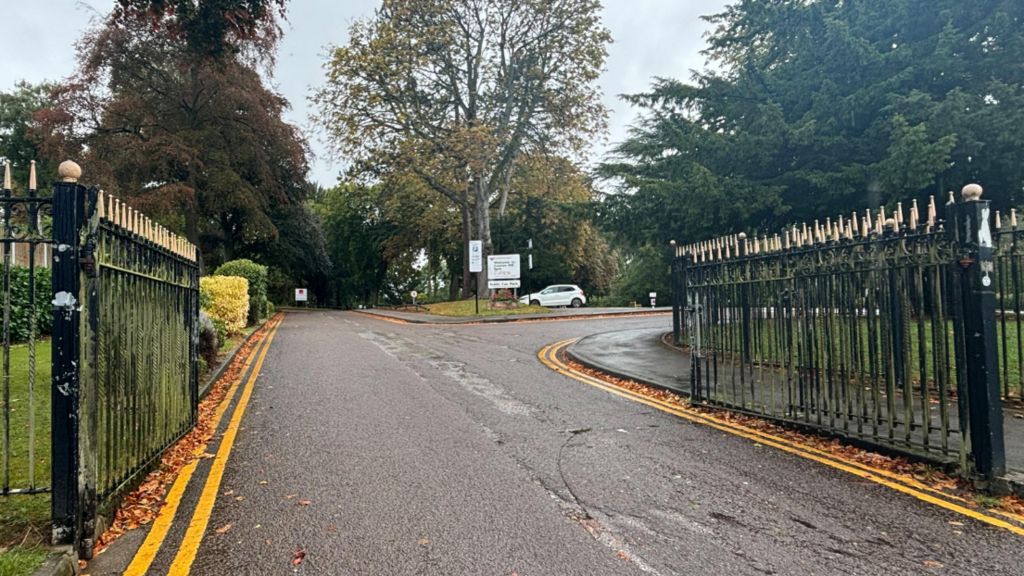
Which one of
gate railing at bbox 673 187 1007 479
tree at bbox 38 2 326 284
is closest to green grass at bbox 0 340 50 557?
gate railing at bbox 673 187 1007 479

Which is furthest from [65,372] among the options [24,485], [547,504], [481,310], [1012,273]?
[481,310]

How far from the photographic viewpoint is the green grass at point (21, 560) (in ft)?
9.91

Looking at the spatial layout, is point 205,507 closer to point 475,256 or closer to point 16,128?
point 475,256

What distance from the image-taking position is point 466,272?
3634 centimetres

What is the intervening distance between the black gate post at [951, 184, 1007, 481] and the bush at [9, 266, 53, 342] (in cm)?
1693

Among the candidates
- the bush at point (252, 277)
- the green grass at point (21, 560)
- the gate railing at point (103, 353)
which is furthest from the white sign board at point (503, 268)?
the green grass at point (21, 560)

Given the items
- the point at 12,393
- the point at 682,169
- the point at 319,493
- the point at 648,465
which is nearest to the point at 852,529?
the point at 648,465

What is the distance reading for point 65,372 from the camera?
344 centimetres

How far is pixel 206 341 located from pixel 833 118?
1221cm

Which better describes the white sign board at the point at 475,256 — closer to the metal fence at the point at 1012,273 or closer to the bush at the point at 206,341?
the bush at the point at 206,341

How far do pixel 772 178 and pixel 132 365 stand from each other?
11949 millimetres

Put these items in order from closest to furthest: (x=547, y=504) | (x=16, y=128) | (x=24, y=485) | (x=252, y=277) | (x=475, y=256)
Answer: (x=547, y=504) < (x=24, y=485) < (x=252, y=277) < (x=475, y=256) < (x=16, y=128)

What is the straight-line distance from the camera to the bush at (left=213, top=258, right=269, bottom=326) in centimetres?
2398

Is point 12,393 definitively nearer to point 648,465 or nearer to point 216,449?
point 216,449
